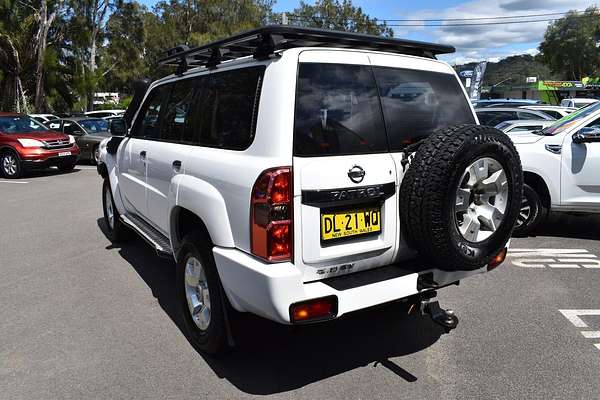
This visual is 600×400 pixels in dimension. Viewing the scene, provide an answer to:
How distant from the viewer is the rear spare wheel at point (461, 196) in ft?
9.73

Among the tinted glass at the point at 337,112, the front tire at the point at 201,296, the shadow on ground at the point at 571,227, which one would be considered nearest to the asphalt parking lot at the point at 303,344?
the front tire at the point at 201,296

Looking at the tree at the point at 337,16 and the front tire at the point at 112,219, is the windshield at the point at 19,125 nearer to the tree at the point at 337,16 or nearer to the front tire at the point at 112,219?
the front tire at the point at 112,219

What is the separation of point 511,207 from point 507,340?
1073 mm

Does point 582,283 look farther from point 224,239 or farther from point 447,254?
point 224,239

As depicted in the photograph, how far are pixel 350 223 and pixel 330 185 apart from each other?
28 centimetres

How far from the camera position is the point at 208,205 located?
3.21 metres

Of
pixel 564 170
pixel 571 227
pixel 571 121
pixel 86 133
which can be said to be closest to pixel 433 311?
pixel 564 170

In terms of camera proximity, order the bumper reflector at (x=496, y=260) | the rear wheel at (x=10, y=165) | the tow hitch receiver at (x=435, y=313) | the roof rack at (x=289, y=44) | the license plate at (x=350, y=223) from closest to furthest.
→ the license plate at (x=350, y=223) → the roof rack at (x=289, y=44) → the tow hitch receiver at (x=435, y=313) → the bumper reflector at (x=496, y=260) → the rear wheel at (x=10, y=165)

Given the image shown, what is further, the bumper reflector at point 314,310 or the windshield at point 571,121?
the windshield at point 571,121

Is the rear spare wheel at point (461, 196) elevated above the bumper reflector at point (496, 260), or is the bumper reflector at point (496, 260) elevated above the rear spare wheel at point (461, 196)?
the rear spare wheel at point (461, 196)

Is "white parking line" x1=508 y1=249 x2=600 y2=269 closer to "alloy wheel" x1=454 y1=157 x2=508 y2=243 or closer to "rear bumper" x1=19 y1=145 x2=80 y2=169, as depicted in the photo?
"alloy wheel" x1=454 y1=157 x2=508 y2=243

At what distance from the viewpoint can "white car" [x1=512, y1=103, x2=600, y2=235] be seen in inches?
243

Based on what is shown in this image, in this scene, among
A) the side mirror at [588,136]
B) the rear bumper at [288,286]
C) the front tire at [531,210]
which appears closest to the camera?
the rear bumper at [288,286]

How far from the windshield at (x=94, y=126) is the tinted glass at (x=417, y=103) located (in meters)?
13.7
